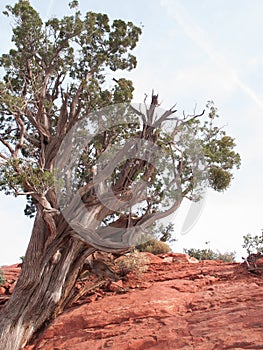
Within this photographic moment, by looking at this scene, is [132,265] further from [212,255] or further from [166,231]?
[212,255]

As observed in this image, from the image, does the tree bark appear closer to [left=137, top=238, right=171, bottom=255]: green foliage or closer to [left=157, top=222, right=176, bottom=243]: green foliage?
[left=157, top=222, right=176, bottom=243]: green foliage

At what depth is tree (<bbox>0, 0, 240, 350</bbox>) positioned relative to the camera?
1054cm

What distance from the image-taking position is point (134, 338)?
876 centimetres

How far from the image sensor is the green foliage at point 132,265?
1259 centimetres

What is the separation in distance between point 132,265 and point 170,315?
131 inches

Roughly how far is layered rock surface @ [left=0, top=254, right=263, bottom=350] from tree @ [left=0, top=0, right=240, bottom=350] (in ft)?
3.16

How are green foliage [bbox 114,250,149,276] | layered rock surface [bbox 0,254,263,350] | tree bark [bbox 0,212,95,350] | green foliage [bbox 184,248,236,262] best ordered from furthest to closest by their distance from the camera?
green foliage [bbox 184,248,236,262], green foliage [bbox 114,250,149,276], tree bark [bbox 0,212,95,350], layered rock surface [bbox 0,254,263,350]

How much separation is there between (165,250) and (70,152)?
295 inches

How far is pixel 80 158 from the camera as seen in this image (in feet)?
Answer: 43.7

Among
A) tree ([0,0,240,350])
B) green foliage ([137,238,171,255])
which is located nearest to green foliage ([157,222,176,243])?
tree ([0,0,240,350])

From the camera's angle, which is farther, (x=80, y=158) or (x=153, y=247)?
(x=153, y=247)

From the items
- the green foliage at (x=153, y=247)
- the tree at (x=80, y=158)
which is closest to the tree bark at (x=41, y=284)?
the tree at (x=80, y=158)

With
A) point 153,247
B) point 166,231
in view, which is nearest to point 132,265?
point 166,231

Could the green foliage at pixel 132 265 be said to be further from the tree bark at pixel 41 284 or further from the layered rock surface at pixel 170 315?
the tree bark at pixel 41 284
